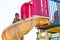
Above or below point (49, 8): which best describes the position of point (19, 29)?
below

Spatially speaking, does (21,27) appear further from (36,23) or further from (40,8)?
(40,8)

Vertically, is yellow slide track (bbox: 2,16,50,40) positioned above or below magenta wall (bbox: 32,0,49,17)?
below

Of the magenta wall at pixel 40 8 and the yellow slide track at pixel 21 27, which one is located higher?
the magenta wall at pixel 40 8

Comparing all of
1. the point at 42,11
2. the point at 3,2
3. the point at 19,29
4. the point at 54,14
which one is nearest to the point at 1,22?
A: the point at 3,2

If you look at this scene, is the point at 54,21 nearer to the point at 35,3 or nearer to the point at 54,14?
the point at 54,14

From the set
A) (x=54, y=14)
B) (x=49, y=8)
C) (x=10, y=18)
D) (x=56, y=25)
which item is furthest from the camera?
(x=10, y=18)

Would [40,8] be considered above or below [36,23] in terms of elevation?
above

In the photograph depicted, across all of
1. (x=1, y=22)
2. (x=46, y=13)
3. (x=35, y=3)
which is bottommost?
(x=1, y=22)

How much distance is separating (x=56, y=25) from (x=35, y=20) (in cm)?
39

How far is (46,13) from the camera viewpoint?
1994mm

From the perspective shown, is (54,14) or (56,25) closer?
(56,25)

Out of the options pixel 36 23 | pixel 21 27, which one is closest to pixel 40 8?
pixel 36 23

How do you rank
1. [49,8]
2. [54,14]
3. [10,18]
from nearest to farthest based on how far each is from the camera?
[54,14] < [49,8] < [10,18]

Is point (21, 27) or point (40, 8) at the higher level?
point (40, 8)
